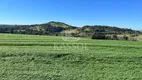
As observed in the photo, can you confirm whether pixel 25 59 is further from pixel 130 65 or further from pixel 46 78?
pixel 130 65

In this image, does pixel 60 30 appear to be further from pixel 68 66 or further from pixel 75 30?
pixel 68 66

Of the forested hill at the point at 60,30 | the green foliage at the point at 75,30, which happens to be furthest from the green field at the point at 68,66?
the forested hill at the point at 60,30

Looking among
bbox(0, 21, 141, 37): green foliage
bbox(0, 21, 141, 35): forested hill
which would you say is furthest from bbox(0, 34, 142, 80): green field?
bbox(0, 21, 141, 35): forested hill

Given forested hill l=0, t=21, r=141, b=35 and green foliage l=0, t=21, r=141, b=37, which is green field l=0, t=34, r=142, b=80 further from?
forested hill l=0, t=21, r=141, b=35

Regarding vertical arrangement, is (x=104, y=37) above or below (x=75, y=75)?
above

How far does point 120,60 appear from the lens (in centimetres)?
880

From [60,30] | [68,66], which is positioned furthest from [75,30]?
[68,66]

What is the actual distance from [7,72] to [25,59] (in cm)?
175

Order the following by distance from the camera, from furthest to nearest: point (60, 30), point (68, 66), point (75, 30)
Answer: point (60, 30) → point (75, 30) → point (68, 66)

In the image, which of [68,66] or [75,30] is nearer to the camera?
[68,66]

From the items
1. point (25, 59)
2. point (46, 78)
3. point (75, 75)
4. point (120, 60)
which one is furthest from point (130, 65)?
point (25, 59)

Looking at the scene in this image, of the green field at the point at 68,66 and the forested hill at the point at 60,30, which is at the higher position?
the forested hill at the point at 60,30

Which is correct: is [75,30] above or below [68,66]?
above

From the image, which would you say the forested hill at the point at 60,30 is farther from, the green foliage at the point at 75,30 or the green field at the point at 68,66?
the green field at the point at 68,66
